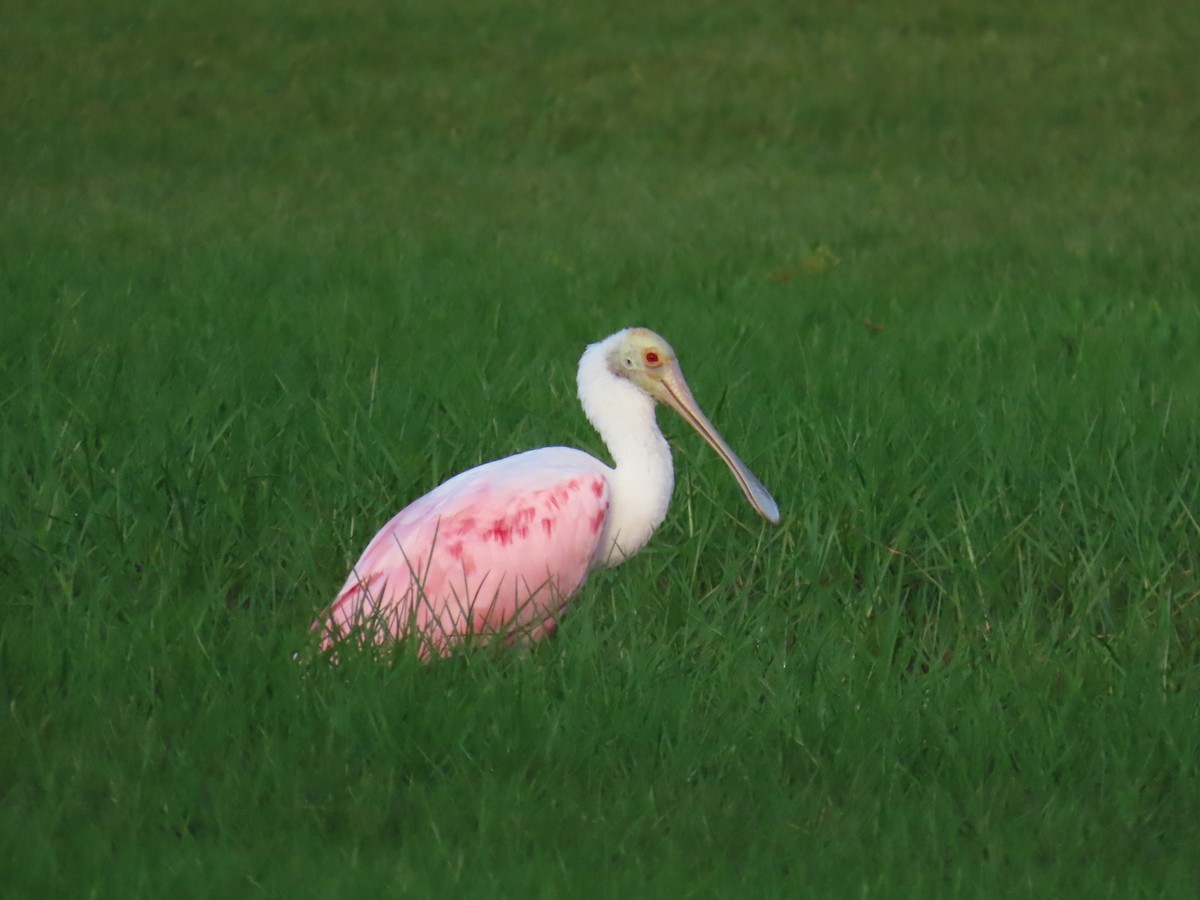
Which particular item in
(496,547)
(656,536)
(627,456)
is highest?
(627,456)

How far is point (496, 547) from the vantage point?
5078 mm

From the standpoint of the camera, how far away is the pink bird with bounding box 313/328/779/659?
4809 mm

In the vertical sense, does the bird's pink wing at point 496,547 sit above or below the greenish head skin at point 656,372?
below

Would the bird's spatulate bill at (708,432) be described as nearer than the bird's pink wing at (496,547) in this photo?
No

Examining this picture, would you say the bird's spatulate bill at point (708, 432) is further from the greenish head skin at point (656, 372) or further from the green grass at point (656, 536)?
the green grass at point (656, 536)

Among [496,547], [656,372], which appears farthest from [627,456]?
[496,547]

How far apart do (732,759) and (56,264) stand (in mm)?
6220

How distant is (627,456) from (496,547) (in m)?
0.50

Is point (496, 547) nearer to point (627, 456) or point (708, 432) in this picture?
point (627, 456)

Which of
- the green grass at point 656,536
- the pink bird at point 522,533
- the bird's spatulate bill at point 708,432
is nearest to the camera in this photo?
the green grass at point 656,536

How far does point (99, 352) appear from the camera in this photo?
740cm

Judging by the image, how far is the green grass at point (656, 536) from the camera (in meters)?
3.79

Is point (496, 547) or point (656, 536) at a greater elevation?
point (496, 547)

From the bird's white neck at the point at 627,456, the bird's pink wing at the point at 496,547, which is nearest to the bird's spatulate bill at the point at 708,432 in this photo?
the bird's white neck at the point at 627,456
